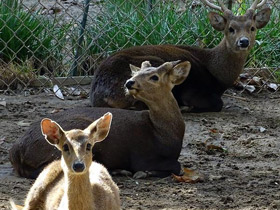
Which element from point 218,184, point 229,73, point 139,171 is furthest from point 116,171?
point 229,73

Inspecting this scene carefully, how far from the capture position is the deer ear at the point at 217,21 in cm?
948

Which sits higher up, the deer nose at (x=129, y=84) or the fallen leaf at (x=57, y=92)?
the deer nose at (x=129, y=84)

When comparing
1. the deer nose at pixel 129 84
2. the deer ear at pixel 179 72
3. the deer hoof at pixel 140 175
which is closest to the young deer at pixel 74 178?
the deer hoof at pixel 140 175

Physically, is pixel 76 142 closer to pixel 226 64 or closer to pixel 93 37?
pixel 226 64

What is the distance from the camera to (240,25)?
9281 millimetres

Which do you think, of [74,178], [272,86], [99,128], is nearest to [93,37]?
[272,86]

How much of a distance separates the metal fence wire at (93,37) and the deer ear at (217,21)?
2.81 feet

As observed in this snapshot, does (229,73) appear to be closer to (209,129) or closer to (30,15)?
(209,129)

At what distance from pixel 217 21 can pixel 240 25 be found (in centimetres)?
32

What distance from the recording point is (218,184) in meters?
6.60

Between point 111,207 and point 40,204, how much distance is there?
21.6 inches

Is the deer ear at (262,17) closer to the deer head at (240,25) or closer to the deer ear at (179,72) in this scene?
the deer head at (240,25)

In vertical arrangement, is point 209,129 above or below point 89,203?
below

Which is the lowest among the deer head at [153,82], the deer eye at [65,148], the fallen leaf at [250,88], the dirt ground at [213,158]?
the fallen leaf at [250,88]
